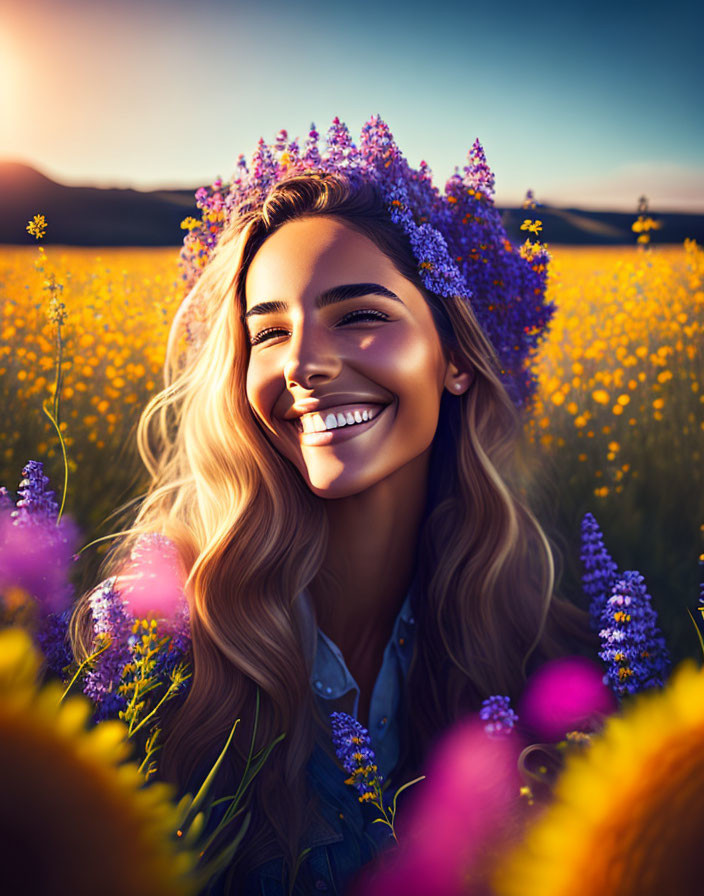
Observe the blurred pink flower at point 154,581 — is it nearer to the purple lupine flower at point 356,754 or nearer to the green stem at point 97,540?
the green stem at point 97,540

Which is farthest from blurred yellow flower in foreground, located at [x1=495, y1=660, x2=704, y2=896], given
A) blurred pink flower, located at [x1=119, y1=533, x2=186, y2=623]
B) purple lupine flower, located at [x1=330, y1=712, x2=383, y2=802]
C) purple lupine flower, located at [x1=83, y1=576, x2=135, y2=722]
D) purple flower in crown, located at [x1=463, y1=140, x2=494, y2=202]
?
purple flower in crown, located at [x1=463, y1=140, x2=494, y2=202]

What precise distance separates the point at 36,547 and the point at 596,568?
1.02 m

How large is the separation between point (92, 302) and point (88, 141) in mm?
275

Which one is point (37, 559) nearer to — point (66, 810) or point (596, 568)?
point (66, 810)

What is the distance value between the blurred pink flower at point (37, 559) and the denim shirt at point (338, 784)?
511mm

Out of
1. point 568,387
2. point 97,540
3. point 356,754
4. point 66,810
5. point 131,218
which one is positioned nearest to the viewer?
point 66,810

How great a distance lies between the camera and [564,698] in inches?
51.6

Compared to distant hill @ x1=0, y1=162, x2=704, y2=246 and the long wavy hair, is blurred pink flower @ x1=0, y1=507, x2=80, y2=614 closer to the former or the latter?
the long wavy hair

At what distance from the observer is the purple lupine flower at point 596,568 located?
1316 millimetres

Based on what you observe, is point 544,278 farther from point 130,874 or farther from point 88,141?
point 130,874

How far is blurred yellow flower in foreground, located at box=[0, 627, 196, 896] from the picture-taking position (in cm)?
29

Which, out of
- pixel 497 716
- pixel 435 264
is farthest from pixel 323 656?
pixel 435 264

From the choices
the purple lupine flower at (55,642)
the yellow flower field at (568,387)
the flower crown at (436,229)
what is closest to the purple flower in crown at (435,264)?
the flower crown at (436,229)

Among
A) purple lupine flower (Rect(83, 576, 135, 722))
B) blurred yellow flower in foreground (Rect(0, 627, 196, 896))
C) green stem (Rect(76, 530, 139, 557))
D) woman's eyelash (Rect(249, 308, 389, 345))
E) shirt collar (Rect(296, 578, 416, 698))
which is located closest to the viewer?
blurred yellow flower in foreground (Rect(0, 627, 196, 896))
